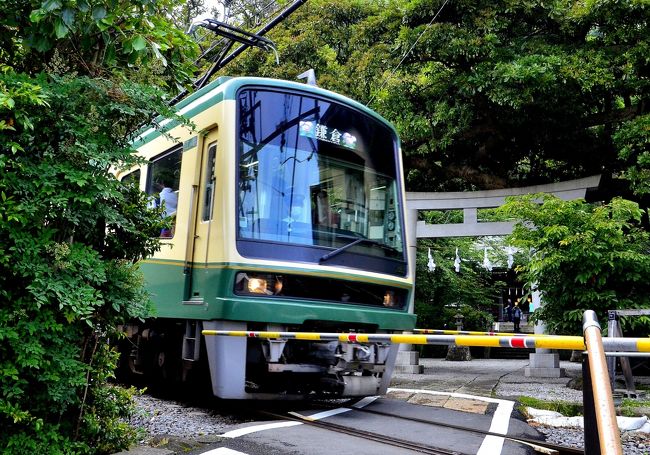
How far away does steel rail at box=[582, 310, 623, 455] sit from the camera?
1.91 metres

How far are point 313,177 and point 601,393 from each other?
14.2ft

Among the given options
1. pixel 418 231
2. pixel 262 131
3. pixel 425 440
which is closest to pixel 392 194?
pixel 262 131

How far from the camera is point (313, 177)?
20.1 feet

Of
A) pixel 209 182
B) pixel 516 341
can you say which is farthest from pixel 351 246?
pixel 516 341

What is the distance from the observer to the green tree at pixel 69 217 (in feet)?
11.9

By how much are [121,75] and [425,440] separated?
11.8 feet

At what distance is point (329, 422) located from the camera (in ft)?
18.2

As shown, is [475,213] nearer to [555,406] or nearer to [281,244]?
[555,406]

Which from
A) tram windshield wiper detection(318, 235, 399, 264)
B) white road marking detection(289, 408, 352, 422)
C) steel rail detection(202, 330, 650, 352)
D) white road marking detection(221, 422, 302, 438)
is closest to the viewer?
steel rail detection(202, 330, 650, 352)

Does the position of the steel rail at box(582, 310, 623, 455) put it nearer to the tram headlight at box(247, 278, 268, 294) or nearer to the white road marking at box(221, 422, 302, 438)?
the white road marking at box(221, 422, 302, 438)

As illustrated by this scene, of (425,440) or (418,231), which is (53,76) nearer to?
(425,440)

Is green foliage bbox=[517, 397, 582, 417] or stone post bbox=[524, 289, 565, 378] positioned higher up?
stone post bbox=[524, 289, 565, 378]

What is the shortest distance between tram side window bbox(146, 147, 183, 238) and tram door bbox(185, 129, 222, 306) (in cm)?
51

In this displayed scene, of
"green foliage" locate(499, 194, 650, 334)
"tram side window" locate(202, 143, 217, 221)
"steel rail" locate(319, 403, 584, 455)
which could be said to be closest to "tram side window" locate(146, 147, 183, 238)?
"tram side window" locate(202, 143, 217, 221)
